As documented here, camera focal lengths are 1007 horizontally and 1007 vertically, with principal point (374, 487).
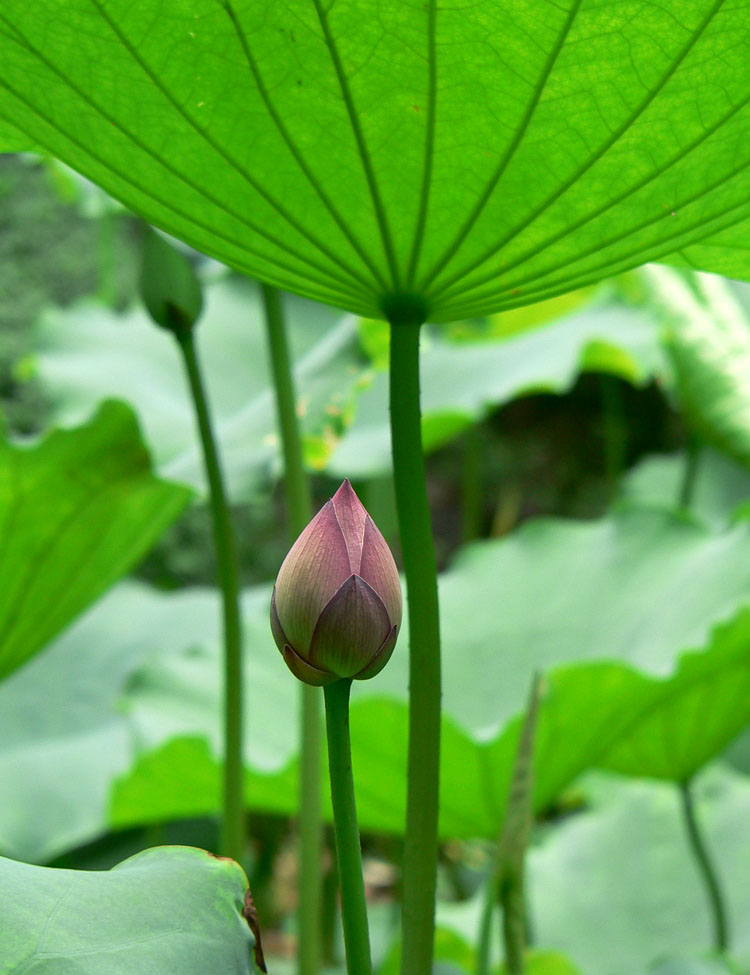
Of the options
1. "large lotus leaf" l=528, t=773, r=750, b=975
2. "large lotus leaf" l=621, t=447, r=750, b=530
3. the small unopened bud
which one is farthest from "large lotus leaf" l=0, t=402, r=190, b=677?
"large lotus leaf" l=621, t=447, r=750, b=530

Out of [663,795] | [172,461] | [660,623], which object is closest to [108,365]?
[172,461]

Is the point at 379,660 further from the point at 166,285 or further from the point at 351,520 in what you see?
the point at 166,285

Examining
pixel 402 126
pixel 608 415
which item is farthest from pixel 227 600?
pixel 608 415

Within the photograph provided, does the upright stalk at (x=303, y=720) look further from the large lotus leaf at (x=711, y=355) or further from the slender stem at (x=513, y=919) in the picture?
the large lotus leaf at (x=711, y=355)

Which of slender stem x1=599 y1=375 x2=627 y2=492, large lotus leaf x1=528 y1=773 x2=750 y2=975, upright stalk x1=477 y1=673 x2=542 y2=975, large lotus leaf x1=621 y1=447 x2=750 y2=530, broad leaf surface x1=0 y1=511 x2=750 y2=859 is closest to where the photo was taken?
upright stalk x1=477 y1=673 x2=542 y2=975

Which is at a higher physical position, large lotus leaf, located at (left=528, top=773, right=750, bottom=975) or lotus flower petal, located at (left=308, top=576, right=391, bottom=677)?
lotus flower petal, located at (left=308, top=576, right=391, bottom=677)

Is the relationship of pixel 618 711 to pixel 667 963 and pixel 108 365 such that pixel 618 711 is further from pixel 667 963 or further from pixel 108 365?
pixel 108 365

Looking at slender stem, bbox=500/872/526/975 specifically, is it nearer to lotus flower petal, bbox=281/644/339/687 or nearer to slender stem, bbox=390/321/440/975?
slender stem, bbox=390/321/440/975
